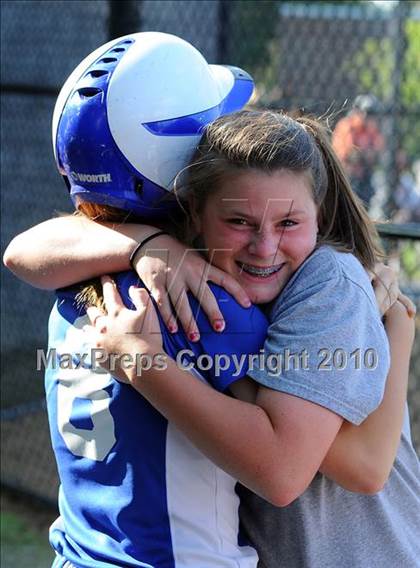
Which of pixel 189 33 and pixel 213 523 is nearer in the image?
pixel 213 523

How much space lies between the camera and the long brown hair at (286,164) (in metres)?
1.82

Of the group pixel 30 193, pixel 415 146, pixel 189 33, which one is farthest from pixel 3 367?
pixel 415 146

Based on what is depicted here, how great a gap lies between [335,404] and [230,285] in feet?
0.95

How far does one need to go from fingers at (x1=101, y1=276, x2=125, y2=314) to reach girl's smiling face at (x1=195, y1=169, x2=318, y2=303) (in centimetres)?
19

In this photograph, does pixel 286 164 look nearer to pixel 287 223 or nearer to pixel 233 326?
pixel 287 223

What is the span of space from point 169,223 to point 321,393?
578mm

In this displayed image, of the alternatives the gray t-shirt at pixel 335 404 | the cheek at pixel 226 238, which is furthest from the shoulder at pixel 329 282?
the cheek at pixel 226 238

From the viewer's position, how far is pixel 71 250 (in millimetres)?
2051

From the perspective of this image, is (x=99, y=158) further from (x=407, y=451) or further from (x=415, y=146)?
(x=415, y=146)

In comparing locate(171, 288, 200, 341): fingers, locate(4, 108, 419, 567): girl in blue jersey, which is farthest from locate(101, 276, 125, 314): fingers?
locate(171, 288, 200, 341): fingers

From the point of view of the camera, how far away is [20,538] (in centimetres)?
436

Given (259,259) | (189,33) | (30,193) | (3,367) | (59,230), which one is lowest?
(3,367)

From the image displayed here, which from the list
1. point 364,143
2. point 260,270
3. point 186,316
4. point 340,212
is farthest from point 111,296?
point 364,143

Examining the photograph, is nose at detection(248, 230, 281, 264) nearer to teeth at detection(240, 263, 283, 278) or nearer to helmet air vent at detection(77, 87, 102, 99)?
teeth at detection(240, 263, 283, 278)
